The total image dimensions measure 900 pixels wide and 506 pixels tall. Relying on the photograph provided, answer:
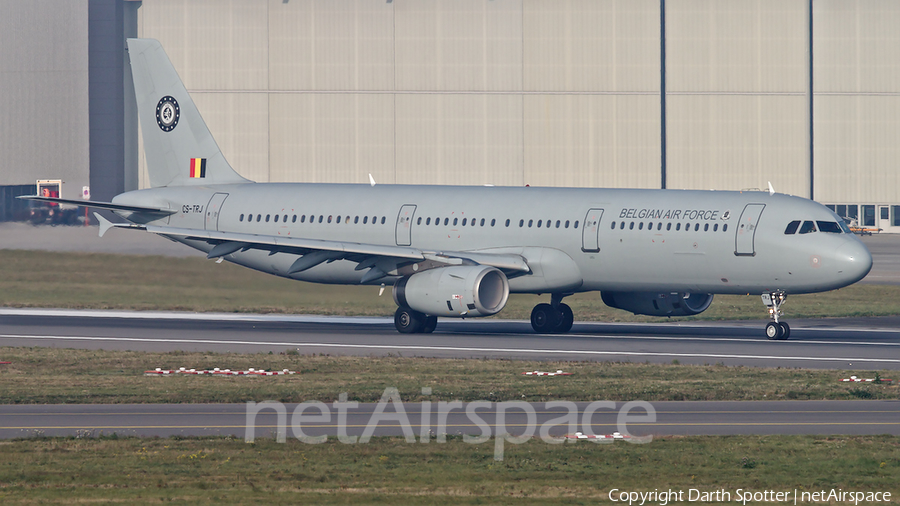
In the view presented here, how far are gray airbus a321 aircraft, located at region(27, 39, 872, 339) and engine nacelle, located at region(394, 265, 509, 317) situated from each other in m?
0.04

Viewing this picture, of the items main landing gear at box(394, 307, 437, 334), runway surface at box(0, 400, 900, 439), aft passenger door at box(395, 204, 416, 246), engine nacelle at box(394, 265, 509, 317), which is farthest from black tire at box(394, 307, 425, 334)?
runway surface at box(0, 400, 900, 439)

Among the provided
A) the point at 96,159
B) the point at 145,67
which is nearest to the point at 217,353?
the point at 145,67

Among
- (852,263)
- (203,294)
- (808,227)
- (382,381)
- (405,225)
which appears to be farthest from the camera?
(203,294)

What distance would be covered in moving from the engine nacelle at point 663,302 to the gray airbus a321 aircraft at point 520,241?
0.03m

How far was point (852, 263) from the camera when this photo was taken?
34000 millimetres

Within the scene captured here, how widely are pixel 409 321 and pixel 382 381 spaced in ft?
39.0

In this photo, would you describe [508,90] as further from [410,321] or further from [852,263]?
[852,263]

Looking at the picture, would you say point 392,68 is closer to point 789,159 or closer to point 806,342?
point 789,159

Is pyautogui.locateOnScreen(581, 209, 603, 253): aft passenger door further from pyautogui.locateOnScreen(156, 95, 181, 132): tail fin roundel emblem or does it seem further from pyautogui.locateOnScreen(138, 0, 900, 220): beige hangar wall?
pyautogui.locateOnScreen(138, 0, 900, 220): beige hangar wall

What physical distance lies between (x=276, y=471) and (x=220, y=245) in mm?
23523

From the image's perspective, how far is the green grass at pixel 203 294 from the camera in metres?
→ 43.2

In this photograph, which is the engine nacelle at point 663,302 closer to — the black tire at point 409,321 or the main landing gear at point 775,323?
the main landing gear at point 775,323

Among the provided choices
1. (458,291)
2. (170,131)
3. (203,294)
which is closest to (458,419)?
(458,291)

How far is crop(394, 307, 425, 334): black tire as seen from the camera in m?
37.7
